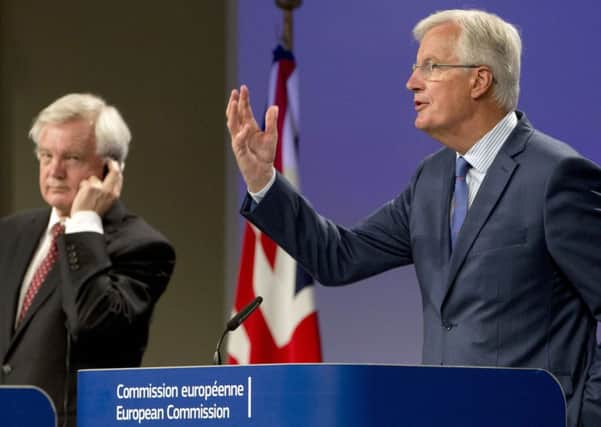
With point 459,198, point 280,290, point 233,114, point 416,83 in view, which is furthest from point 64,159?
point 459,198

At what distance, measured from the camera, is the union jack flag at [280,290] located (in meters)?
4.99

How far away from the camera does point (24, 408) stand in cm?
264

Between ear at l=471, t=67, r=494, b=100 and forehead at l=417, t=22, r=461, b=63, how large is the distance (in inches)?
3.0

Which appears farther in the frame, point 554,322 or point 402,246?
point 402,246

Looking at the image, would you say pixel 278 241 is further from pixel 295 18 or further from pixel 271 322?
pixel 295 18

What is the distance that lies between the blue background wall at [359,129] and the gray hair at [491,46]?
1347 mm

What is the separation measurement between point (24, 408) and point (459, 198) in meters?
1.21

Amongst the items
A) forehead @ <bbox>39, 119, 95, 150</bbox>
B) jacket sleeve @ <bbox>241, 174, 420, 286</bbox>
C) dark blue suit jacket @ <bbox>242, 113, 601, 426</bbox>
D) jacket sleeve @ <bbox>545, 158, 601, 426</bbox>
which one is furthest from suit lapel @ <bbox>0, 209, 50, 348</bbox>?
jacket sleeve @ <bbox>545, 158, 601, 426</bbox>

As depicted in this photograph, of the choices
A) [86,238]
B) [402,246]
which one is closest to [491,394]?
[402,246]

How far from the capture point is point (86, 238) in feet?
12.8

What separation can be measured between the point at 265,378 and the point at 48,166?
1954 mm

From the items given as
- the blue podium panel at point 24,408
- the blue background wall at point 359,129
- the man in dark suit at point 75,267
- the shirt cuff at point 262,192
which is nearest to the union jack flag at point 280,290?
the blue background wall at point 359,129

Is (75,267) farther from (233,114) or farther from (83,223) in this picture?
(233,114)

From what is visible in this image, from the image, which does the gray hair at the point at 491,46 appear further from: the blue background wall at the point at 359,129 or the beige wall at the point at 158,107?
the beige wall at the point at 158,107
